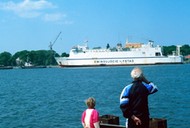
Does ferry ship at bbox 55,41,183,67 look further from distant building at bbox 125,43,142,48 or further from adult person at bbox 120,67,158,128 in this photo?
adult person at bbox 120,67,158,128

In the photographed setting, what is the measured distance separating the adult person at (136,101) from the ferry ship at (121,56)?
122 m

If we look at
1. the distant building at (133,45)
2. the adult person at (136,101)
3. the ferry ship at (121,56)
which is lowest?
the adult person at (136,101)

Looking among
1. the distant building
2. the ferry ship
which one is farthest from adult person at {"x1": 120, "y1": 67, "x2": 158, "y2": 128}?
the distant building

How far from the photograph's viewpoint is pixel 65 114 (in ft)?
67.4

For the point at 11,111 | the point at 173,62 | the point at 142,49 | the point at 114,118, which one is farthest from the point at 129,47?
the point at 114,118

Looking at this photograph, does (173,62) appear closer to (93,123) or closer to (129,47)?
(129,47)

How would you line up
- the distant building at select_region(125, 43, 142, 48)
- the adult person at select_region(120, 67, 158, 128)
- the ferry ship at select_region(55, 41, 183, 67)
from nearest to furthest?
1. the adult person at select_region(120, 67, 158, 128)
2. the ferry ship at select_region(55, 41, 183, 67)
3. the distant building at select_region(125, 43, 142, 48)

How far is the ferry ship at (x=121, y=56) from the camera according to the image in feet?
422

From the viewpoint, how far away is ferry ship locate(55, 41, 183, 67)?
129 m

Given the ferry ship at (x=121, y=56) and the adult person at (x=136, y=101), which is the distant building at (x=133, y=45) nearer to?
the ferry ship at (x=121, y=56)

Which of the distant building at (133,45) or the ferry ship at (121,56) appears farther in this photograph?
the distant building at (133,45)

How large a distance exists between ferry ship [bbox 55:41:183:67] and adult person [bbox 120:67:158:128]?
122064 millimetres

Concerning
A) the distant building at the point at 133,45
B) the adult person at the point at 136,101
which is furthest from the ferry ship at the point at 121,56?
the adult person at the point at 136,101

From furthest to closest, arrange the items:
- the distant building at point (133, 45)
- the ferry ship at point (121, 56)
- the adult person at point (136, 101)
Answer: the distant building at point (133, 45), the ferry ship at point (121, 56), the adult person at point (136, 101)
